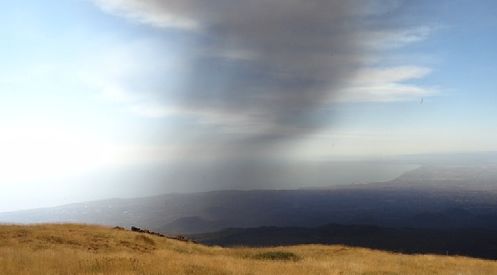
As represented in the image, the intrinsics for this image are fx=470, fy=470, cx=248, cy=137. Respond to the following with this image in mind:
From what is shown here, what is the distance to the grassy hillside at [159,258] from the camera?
18672 mm

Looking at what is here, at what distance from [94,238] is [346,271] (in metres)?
19.6

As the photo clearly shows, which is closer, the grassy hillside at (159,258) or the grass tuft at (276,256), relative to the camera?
the grassy hillside at (159,258)

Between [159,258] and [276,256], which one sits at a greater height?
[159,258]

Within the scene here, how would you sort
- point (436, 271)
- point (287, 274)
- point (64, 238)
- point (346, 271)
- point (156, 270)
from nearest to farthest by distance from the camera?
point (156, 270) < point (287, 274) < point (346, 271) < point (436, 271) < point (64, 238)

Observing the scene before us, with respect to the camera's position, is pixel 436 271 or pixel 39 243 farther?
pixel 39 243

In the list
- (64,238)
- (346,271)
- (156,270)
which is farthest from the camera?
(64,238)

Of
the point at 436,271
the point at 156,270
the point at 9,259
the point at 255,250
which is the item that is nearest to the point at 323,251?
the point at 255,250

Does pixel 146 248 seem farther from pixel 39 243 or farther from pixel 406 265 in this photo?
pixel 406 265

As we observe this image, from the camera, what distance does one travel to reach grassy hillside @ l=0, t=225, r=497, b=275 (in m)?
18.7

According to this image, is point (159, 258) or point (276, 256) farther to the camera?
point (276, 256)

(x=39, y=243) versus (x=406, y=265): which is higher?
(x=39, y=243)

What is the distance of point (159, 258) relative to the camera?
74.5 feet

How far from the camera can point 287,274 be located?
64.3 feet

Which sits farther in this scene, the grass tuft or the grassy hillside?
the grass tuft
